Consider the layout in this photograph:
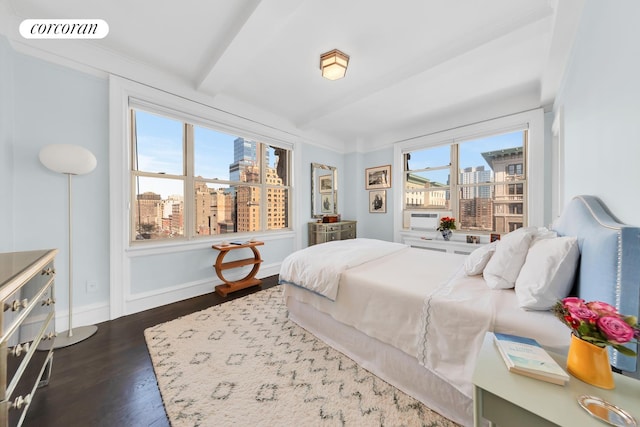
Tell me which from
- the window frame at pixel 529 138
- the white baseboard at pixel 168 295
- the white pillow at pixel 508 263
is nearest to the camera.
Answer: the white pillow at pixel 508 263

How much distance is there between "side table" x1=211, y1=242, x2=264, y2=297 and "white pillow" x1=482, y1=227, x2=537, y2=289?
2761mm

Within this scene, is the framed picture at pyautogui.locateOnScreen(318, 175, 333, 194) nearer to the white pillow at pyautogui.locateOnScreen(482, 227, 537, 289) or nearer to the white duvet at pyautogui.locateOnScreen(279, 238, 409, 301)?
the white duvet at pyautogui.locateOnScreen(279, 238, 409, 301)

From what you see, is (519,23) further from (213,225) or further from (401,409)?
(213,225)

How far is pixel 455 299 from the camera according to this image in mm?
1294

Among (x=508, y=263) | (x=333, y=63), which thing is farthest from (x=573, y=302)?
(x=333, y=63)

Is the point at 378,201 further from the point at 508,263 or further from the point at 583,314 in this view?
the point at 583,314

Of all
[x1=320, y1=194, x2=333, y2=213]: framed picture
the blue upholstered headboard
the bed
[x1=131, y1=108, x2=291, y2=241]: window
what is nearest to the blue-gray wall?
[x1=131, y1=108, x2=291, y2=241]: window

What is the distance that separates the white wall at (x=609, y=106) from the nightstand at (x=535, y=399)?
2.34 ft

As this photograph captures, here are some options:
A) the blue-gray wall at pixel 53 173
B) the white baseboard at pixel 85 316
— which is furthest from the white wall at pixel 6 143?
the white baseboard at pixel 85 316

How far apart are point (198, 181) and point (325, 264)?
2.32 meters

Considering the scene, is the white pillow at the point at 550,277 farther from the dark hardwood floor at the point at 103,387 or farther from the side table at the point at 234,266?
the side table at the point at 234,266

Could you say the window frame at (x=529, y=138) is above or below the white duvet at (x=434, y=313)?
above

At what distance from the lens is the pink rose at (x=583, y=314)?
0.74 metres

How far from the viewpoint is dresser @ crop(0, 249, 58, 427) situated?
843 mm
